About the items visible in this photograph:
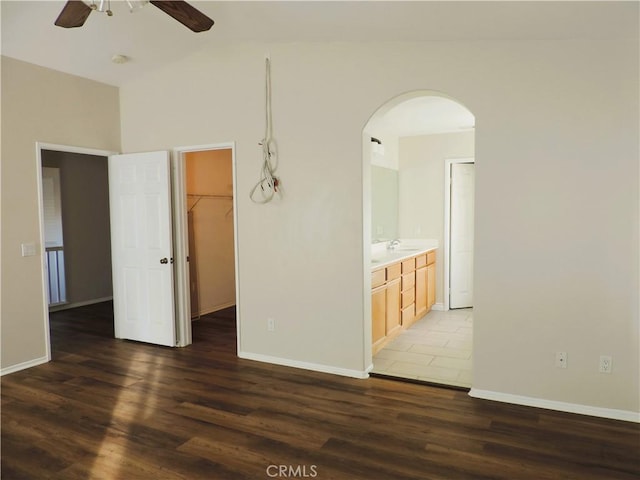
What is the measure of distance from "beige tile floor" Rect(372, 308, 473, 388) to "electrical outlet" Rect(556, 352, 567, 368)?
0.70m

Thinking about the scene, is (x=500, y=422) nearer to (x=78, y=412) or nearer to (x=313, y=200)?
(x=313, y=200)

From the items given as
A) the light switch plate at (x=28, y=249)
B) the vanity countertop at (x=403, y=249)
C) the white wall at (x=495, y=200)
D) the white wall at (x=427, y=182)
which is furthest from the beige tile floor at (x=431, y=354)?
the light switch plate at (x=28, y=249)

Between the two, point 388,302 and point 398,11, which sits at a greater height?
point 398,11

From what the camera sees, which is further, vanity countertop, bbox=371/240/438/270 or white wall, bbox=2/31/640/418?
vanity countertop, bbox=371/240/438/270

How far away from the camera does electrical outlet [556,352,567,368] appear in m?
3.14

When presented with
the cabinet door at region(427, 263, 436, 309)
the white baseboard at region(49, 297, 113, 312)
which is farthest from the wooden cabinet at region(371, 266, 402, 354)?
the white baseboard at region(49, 297, 113, 312)

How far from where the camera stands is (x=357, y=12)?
120 inches

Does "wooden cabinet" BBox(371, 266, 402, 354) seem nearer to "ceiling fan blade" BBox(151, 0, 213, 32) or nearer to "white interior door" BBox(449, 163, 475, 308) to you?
"white interior door" BBox(449, 163, 475, 308)

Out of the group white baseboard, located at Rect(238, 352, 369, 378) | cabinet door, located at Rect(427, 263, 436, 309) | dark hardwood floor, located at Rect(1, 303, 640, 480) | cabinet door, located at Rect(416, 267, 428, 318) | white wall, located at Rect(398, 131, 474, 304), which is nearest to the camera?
dark hardwood floor, located at Rect(1, 303, 640, 480)

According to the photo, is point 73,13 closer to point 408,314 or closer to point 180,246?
point 180,246

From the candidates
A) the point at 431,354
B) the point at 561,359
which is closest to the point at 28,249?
the point at 431,354

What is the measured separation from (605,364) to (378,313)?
1.87m

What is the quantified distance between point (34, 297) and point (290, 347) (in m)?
2.34

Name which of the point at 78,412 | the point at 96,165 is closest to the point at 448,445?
the point at 78,412
